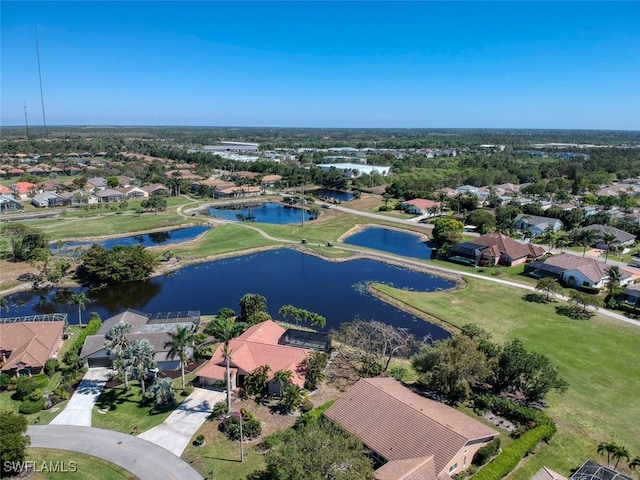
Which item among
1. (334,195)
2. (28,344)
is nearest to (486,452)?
(28,344)

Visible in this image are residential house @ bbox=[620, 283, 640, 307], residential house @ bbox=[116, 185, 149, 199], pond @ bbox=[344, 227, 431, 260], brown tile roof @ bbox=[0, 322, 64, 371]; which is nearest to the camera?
brown tile roof @ bbox=[0, 322, 64, 371]

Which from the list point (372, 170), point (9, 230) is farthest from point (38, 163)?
point (372, 170)

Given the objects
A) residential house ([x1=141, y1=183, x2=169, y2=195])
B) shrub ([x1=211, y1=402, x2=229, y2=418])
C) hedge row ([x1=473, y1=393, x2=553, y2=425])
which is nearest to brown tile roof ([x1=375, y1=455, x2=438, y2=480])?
hedge row ([x1=473, y1=393, x2=553, y2=425])

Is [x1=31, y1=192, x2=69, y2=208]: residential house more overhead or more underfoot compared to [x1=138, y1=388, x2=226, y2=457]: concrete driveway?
more overhead

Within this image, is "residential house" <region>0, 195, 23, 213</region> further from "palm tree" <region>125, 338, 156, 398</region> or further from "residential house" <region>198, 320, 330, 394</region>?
"palm tree" <region>125, 338, 156, 398</region>

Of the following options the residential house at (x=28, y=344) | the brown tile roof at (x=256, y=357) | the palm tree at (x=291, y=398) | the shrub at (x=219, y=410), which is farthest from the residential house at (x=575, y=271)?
the residential house at (x=28, y=344)

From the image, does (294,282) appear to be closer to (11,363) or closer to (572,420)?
(11,363)

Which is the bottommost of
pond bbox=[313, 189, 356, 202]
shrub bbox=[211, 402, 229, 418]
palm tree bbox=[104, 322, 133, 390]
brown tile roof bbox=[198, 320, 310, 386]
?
shrub bbox=[211, 402, 229, 418]
